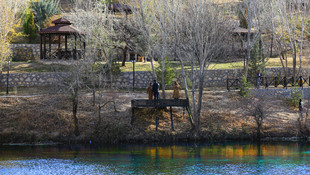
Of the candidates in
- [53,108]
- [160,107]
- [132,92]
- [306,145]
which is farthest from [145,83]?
[306,145]

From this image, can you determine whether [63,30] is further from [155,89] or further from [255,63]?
[255,63]

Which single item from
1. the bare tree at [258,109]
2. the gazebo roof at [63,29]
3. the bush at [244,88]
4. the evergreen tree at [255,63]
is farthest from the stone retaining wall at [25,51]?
the bare tree at [258,109]

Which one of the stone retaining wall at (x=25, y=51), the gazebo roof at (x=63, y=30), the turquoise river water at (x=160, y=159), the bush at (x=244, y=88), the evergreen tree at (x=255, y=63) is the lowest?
the turquoise river water at (x=160, y=159)

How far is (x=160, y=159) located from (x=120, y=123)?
4913 mm

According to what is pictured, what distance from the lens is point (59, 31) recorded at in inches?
1323

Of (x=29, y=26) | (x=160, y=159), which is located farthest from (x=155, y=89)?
(x=29, y=26)

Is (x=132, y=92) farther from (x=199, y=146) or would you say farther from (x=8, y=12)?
(x=8, y=12)

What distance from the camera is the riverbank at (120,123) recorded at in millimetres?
23328

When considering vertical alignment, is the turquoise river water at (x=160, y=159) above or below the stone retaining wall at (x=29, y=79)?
below

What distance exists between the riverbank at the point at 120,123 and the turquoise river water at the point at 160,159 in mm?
1013

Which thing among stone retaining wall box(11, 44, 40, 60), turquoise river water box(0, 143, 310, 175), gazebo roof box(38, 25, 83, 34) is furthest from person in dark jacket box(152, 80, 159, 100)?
stone retaining wall box(11, 44, 40, 60)

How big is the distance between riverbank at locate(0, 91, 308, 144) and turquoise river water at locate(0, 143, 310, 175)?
3.32 feet

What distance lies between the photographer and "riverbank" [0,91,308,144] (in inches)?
918

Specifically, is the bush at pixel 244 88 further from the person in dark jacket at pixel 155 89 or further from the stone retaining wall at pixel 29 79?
the stone retaining wall at pixel 29 79
